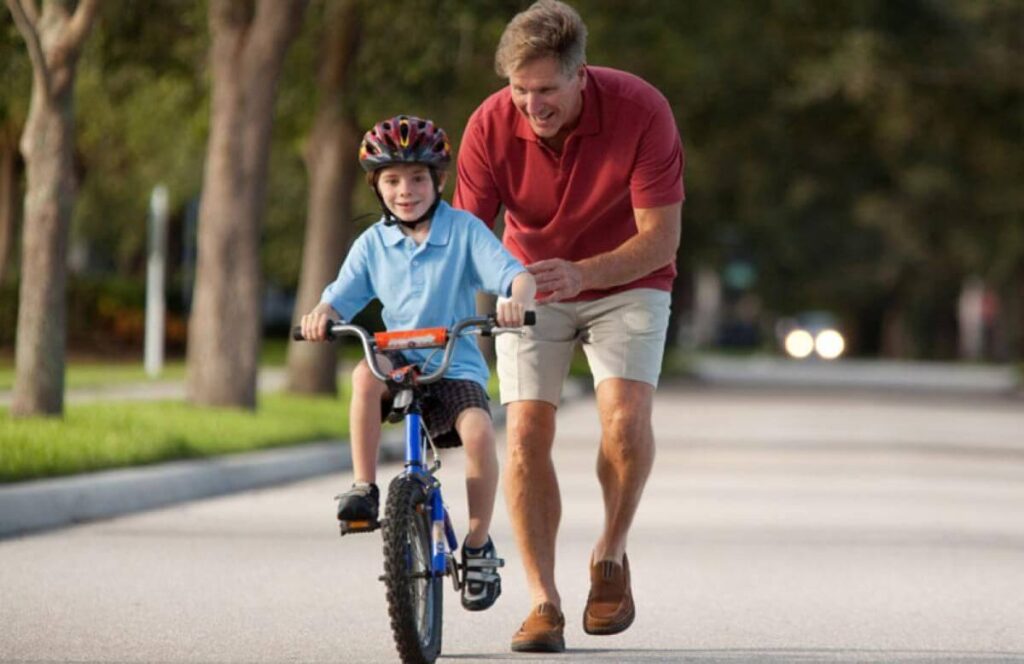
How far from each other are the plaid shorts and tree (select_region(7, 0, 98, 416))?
9.35 meters

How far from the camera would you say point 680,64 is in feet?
121

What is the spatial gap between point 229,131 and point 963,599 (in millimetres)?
11739

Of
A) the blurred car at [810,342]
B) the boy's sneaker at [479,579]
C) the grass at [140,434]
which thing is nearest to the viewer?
the boy's sneaker at [479,579]

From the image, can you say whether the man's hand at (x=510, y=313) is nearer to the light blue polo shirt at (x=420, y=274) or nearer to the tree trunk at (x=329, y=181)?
the light blue polo shirt at (x=420, y=274)

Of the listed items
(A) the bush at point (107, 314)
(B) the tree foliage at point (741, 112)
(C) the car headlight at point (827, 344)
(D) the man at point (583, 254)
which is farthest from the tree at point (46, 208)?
(C) the car headlight at point (827, 344)

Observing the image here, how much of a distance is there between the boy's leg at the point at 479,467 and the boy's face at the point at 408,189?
67 centimetres

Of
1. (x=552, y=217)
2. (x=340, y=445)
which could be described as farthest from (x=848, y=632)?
(x=340, y=445)

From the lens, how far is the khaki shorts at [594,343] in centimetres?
850

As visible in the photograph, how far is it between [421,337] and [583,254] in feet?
3.27

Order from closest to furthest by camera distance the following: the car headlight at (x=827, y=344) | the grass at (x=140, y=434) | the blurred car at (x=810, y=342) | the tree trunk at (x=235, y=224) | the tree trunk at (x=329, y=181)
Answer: the grass at (x=140, y=434) → the tree trunk at (x=235, y=224) → the tree trunk at (x=329, y=181) → the blurred car at (x=810, y=342) → the car headlight at (x=827, y=344)

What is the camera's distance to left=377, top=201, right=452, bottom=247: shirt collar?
7.90 meters

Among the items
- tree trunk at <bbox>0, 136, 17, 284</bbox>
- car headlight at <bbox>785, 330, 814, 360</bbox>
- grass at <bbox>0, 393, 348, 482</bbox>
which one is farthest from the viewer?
car headlight at <bbox>785, 330, 814, 360</bbox>

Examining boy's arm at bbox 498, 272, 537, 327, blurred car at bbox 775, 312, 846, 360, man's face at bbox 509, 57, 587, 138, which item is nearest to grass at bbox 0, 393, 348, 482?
man's face at bbox 509, 57, 587, 138

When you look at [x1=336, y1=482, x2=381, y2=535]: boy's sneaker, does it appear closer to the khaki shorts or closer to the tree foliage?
the khaki shorts
